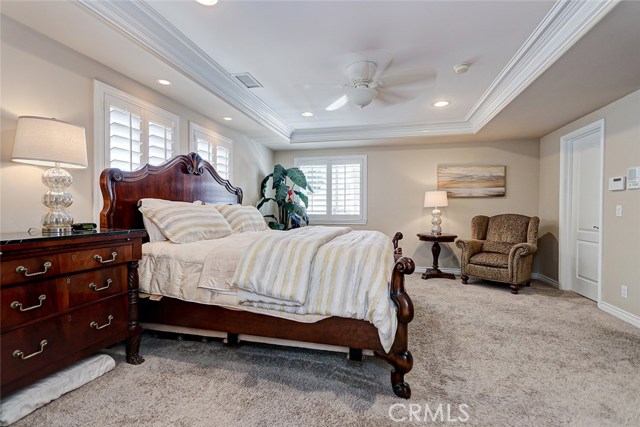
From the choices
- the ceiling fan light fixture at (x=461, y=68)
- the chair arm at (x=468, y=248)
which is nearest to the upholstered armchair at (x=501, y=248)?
the chair arm at (x=468, y=248)

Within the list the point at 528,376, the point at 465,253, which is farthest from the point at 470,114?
the point at 528,376

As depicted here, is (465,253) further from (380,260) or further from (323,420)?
(323,420)

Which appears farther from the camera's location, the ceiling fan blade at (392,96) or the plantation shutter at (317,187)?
the plantation shutter at (317,187)

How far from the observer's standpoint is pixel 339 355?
232cm

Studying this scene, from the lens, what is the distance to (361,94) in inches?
124

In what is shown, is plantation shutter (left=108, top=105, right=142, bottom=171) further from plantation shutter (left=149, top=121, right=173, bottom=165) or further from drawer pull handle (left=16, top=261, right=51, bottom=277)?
drawer pull handle (left=16, top=261, right=51, bottom=277)

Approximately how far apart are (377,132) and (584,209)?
3097 millimetres

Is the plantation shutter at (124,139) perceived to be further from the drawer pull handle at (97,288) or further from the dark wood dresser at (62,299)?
the drawer pull handle at (97,288)

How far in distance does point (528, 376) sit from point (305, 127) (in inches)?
176

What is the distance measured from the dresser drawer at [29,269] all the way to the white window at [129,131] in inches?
48.2

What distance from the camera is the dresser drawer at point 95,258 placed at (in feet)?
5.71

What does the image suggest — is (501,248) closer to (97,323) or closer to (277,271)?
(277,271)

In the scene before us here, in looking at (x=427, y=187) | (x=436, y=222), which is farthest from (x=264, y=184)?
(x=436, y=222)

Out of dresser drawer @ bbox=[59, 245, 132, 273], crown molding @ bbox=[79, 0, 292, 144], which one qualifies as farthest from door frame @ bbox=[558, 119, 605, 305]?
dresser drawer @ bbox=[59, 245, 132, 273]
